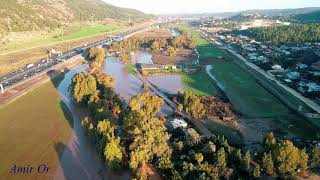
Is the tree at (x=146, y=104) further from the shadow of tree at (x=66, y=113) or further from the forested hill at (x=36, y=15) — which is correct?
the forested hill at (x=36, y=15)

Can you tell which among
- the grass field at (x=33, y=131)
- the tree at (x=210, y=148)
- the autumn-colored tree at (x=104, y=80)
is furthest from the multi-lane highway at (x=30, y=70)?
the tree at (x=210, y=148)

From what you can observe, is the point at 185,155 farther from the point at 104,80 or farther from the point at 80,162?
the point at 104,80

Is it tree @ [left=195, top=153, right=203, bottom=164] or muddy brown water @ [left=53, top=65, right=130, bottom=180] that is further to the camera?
muddy brown water @ [left=53, top=65, right=130, bottom=180]

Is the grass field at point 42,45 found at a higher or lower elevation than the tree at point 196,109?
higher

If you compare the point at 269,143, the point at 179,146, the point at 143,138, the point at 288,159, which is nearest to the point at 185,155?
the point at 179,146

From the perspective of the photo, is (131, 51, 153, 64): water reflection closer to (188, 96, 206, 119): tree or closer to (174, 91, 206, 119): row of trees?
(174, 91, 206, 119): row of trees

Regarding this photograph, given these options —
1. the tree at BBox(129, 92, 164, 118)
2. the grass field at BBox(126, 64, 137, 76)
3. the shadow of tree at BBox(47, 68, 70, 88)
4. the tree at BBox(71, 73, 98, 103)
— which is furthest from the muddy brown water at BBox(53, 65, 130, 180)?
the grass field at BBox(126, 64, 137, 76)
